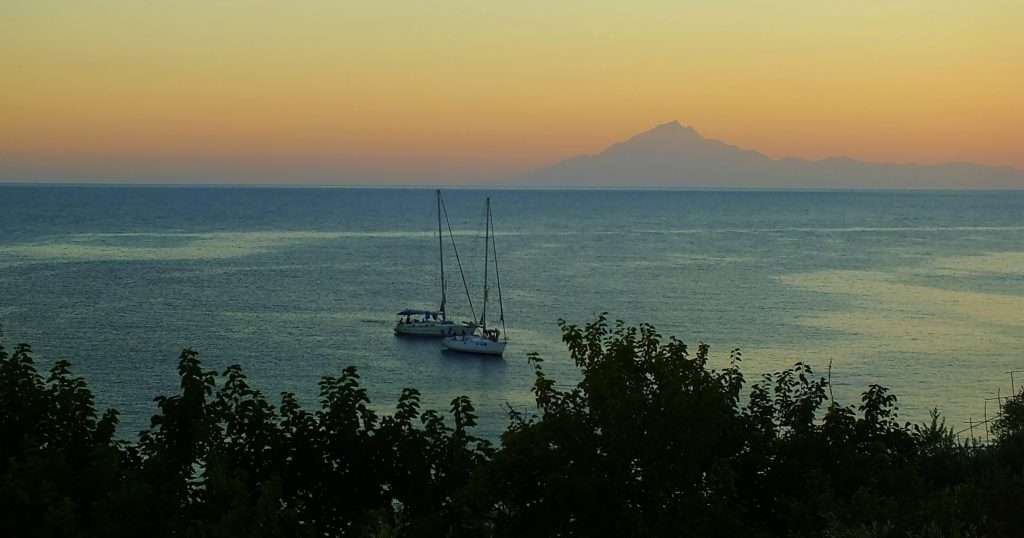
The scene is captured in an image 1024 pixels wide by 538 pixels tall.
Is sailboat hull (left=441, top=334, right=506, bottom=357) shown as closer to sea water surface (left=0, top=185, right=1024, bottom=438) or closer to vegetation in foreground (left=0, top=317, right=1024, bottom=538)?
sea water surface (left=0, top=185, right=1024, bottom=438)

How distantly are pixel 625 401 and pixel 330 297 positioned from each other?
245 ft

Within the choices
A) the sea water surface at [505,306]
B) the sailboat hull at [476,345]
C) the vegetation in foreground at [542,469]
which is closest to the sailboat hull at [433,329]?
the sea water surface at [505,306]

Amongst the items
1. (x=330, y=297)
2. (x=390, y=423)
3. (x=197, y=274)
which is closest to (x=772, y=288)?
(x=330, y=297)

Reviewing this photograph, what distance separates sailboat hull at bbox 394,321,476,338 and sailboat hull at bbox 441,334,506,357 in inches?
142

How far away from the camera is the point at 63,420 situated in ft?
67.2

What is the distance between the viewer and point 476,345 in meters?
68.7

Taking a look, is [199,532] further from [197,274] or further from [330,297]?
[197,274]

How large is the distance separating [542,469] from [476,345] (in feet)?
167

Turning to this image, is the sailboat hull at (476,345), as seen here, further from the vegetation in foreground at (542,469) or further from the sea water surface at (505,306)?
the vegetation in foreground at (542,469)

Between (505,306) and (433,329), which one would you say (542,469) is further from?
(505,306)

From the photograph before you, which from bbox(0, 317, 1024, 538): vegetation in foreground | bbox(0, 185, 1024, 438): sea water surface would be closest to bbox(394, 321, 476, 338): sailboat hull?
bbox(0, 185, 1024, 438): sea water surface

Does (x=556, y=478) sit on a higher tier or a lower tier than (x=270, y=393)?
higher

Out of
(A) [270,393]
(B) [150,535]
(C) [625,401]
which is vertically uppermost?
(C) [625,401]

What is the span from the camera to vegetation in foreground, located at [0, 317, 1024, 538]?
16.7 metres
